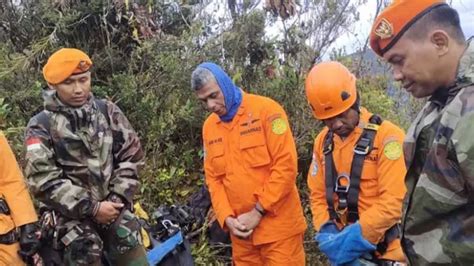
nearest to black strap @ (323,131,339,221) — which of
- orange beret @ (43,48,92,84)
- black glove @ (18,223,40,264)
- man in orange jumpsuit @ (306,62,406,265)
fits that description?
man in orange jumpsuit @ (306,62,406,265)

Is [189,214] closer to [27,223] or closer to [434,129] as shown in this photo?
[27,223]

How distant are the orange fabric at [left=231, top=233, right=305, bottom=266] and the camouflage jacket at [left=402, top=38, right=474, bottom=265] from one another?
198 cm

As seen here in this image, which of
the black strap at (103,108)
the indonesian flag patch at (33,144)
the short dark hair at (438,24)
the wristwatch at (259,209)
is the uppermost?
the short dark hair at (438,24)

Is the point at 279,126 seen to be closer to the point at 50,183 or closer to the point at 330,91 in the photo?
the point at 330,91

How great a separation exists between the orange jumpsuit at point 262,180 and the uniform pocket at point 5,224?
1.37 m

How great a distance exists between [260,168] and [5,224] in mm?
1697

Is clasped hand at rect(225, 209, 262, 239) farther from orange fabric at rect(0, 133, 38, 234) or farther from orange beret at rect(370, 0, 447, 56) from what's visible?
orange beret at rect(370, 0, 447, 56)

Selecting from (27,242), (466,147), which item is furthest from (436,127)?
(27,242)

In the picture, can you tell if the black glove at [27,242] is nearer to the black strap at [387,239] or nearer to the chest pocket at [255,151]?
the chest pocket at [255,151]

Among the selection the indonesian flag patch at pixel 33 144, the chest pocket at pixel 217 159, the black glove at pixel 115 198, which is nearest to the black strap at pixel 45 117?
the indonesian flag patch at pixel 33 144

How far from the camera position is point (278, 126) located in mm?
3900

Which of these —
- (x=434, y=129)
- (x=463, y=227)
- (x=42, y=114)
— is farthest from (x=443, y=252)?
(x=42, y=114)

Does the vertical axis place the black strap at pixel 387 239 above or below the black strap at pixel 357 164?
below

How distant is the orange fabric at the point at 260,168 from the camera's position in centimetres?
384
